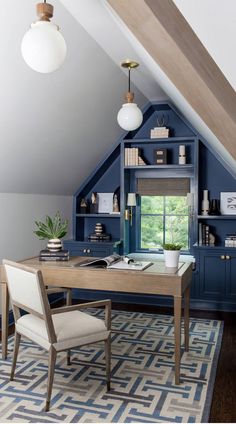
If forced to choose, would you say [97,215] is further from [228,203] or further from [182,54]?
[182,54]

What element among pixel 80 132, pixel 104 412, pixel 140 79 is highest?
pixel 140 79

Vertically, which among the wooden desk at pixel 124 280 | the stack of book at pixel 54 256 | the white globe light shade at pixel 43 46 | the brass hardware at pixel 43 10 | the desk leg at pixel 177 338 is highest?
the brass hardware at pixel 43 10

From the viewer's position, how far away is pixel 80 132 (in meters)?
4.39

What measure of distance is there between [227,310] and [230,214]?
1157mm

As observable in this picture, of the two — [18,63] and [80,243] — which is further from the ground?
[18,63]

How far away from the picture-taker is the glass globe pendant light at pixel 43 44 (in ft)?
6.46

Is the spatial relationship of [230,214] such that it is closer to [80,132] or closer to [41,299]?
[80,132]

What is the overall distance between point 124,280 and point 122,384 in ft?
2.30

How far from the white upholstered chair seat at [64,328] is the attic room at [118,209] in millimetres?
13

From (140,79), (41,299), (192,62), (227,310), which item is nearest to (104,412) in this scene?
(41,299)

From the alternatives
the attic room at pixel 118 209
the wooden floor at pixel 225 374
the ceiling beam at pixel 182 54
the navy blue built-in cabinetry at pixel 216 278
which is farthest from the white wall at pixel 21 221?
the ceiling beam at pixel 182 54

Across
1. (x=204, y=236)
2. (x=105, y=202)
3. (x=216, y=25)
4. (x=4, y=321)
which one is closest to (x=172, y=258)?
(x=4, y=321)

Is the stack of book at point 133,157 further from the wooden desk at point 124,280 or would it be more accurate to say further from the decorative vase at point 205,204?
the wooden desk at point 124,280

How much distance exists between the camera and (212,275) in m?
4.71
